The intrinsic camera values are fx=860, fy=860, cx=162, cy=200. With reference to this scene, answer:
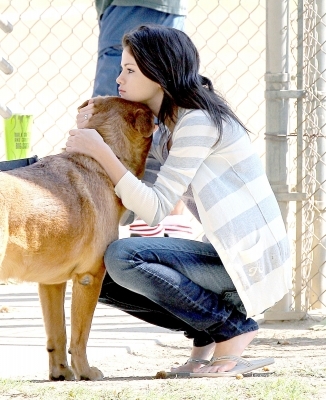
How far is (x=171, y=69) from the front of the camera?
143 inches

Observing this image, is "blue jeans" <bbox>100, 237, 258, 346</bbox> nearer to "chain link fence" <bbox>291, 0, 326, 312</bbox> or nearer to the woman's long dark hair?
the woman's long dark hair

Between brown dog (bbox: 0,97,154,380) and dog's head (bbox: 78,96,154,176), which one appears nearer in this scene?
brown dog (bbox: 0,97,154,380)

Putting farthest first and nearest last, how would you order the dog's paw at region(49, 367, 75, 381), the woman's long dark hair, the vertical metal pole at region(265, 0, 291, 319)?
1. the vertical metal pole at region(265, 0, 291, 319)
2. the dog's paw at region(49, 367, 75, 381)
3. the woman's long dark hair

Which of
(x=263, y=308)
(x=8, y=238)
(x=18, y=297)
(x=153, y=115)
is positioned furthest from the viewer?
(x=18, y=297)

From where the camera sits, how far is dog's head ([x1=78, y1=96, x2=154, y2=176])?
Answer: 3.70 m

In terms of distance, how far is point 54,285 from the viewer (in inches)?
146

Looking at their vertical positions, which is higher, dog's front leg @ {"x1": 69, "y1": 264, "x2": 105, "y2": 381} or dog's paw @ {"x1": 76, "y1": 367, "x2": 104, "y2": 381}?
dog's front leg @ {"x1": 69, "y1": 264, "x2": 105, "y2": 381}

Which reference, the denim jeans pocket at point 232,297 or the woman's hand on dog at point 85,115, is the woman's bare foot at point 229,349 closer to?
the denim jeans pocket at point 232,297

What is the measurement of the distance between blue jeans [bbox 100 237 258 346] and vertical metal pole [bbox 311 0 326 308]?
1502 mm

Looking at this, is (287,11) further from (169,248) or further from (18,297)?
(18,297)

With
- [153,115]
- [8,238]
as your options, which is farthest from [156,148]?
[8,238]

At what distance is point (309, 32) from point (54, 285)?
2.34 metres

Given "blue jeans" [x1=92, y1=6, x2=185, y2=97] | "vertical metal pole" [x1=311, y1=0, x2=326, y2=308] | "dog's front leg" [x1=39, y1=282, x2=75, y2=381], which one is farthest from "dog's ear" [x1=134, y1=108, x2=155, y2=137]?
"vertical metal pole" [x1=311, y1=0, x2=326, y2=308]

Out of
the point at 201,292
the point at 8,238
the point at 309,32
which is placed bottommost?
the point at 201,292
